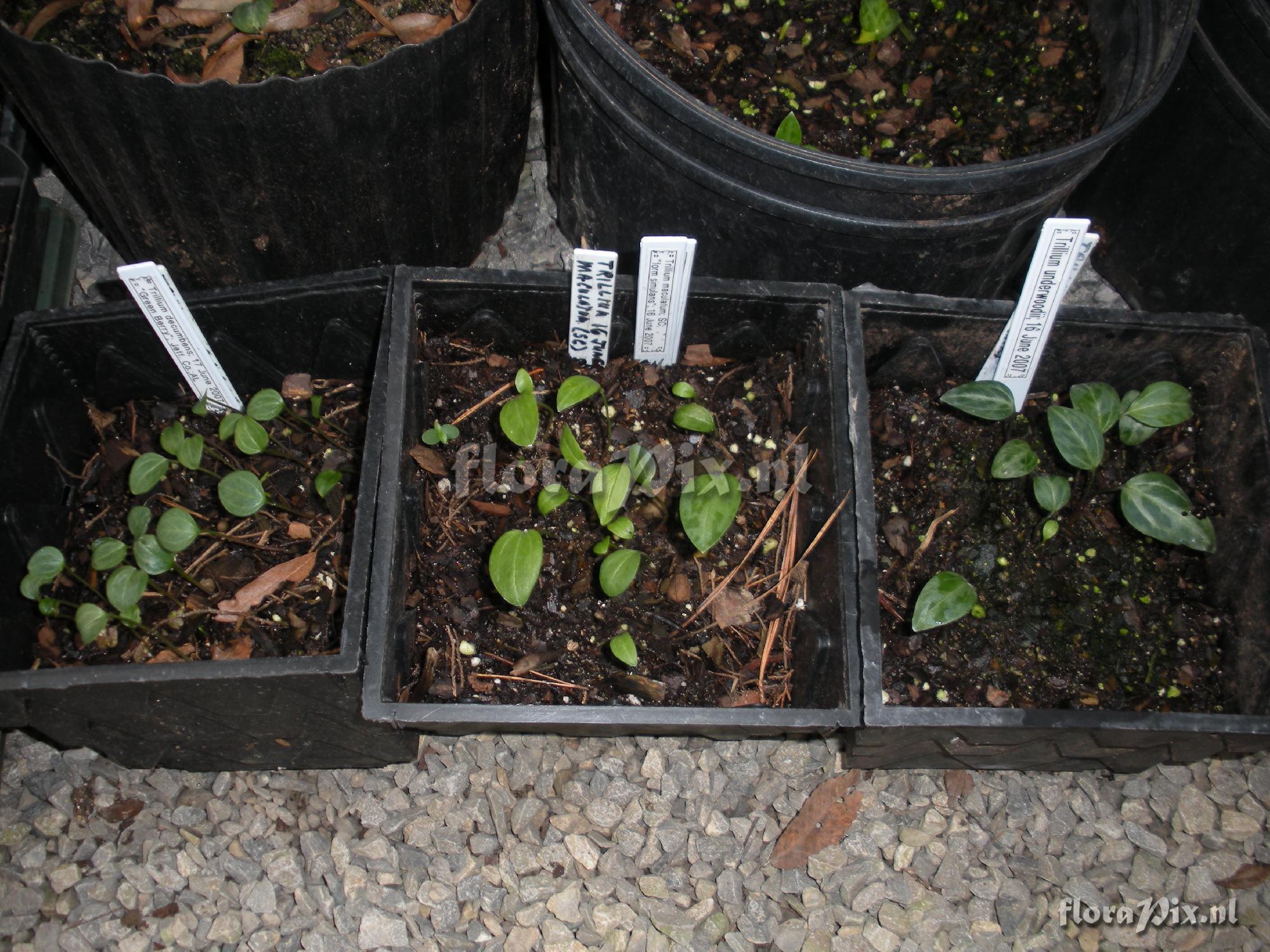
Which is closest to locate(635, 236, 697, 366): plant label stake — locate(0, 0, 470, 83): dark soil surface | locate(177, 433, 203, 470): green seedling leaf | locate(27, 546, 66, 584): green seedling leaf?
locate(0, 0, 470, 83): dark soil surface

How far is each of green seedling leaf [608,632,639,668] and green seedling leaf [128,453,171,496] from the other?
2.45 ft

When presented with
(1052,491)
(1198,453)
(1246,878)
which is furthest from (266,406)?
(1246,878)

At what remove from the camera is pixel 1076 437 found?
55.3 inches

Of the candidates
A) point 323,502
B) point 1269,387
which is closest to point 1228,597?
point 1269,387

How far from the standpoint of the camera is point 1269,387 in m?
1.49

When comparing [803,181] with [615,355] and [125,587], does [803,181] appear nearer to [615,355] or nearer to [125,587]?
[615,355]

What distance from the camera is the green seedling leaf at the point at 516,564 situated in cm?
125

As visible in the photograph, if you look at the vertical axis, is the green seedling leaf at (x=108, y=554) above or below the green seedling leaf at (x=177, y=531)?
below

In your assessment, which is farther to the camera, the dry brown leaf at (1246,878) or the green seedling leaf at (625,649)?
the dry brown leaf at (1246,878)

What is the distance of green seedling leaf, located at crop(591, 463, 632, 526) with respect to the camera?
4.28 ft

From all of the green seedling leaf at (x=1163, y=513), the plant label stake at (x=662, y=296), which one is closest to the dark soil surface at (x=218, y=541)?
the plant label stake at (x=662, y=296)

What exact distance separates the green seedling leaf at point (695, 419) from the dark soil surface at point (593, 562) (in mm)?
96

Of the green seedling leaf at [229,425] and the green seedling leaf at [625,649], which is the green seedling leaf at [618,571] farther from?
the green seedling leaf at [229,425]

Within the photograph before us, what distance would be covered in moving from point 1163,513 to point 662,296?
82 centimetres
